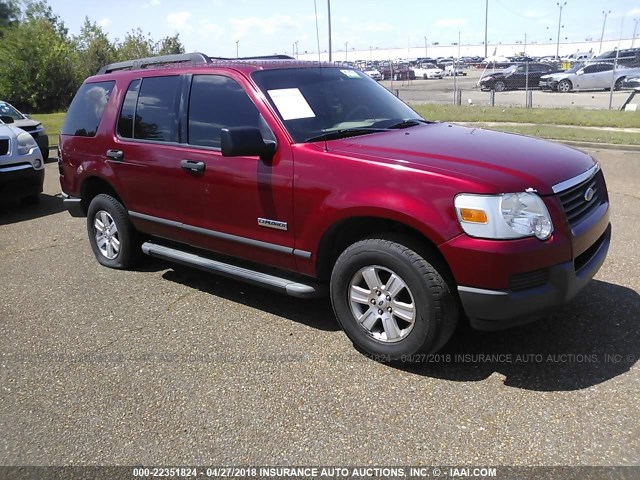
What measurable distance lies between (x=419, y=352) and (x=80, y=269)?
3833 millimetres

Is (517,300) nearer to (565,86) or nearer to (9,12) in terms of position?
(565,86)

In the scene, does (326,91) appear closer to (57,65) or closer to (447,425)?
(447,425)

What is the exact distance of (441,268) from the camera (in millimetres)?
3322

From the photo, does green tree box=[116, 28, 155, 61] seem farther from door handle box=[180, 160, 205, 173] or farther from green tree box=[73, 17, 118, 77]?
door handle box=[180, 160, 205, 173]

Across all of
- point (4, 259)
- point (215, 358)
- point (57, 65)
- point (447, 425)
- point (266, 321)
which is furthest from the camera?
point (57, 65)

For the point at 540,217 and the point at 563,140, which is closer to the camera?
the point at 540,217

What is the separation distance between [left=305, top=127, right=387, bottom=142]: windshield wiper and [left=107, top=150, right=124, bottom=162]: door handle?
2.05 meters

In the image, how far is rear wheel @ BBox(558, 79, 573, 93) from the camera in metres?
27.3

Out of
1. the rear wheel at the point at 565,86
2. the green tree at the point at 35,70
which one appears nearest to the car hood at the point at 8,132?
the green tree at the point at 35,70

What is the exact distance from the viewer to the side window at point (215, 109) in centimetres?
418

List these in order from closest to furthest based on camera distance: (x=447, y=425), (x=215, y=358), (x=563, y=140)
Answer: (x=447, y=425), (x=215, y=358), (x=563, y=140)

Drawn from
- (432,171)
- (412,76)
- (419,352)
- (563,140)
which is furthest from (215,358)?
(412,76)

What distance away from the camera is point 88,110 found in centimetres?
564

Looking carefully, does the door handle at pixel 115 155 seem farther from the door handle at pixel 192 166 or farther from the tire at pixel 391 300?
the tire at pixel 391 300
